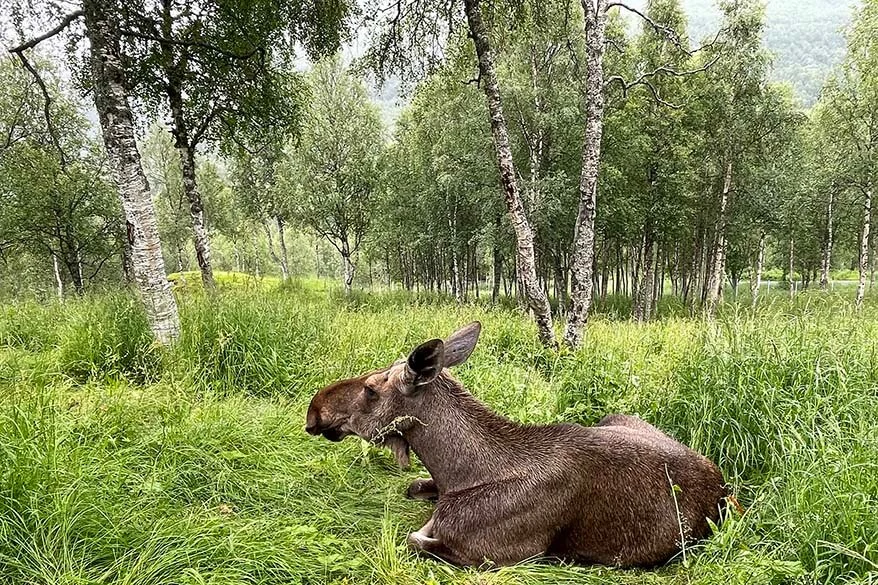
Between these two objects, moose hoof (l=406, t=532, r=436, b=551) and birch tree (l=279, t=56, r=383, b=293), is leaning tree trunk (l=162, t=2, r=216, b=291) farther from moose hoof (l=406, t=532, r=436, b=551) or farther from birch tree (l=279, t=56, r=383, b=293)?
birch tree (l=279, t=56, r=383, b=293)

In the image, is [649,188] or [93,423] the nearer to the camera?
[93,423]

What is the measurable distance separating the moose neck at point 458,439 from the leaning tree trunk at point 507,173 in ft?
17.4

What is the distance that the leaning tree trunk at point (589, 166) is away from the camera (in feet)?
26.3

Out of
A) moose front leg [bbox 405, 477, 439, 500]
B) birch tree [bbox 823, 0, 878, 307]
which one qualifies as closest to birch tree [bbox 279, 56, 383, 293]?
moose front leg [bbox 405, 477, 439, 500]

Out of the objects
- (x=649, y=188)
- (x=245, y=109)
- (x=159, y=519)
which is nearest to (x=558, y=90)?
(x=649, y=188)

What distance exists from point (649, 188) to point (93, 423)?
22557mm

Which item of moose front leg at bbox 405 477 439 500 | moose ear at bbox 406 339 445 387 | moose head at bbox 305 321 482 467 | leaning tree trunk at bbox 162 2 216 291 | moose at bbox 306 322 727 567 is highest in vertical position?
leaning tree trunk at bbox 162 2 216 291

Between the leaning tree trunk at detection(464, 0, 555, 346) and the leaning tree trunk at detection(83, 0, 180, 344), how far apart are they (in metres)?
5.23

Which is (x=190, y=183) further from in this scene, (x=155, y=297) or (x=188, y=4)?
(x=155, y=297)

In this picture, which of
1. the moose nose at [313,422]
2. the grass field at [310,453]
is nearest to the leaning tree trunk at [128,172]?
the grass field at [310,453]

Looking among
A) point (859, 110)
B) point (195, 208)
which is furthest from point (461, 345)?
point (859, 110)

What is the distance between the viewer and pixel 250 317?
5.82 meters

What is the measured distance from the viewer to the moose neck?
113 inches

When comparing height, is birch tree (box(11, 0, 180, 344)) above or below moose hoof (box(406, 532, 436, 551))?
above
